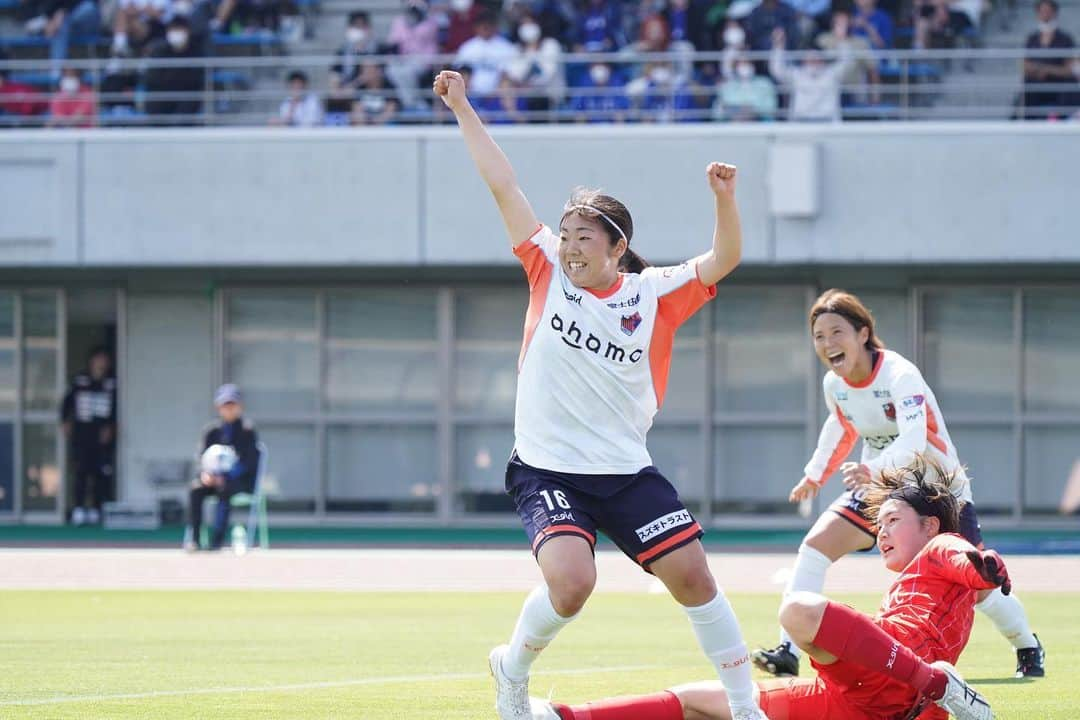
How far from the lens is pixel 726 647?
638 centimetres

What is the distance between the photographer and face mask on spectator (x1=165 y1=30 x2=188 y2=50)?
2397 centimetres

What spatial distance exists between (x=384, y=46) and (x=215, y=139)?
2.86 m

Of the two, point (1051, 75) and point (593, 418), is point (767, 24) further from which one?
point (593, 418)

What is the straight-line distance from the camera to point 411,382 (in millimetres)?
24344

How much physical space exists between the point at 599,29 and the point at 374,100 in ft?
10.8

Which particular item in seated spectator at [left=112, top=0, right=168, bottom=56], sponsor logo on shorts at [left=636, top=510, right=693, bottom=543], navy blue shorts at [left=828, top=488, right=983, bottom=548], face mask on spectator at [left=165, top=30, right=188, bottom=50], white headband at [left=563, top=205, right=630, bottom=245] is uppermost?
seated spectator at [left=112, top=0, right=168, bottom=56]

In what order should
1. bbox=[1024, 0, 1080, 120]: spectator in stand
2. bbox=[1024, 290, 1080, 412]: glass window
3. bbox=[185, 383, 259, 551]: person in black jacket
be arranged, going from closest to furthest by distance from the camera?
bbox=[185, 383, 259, 551]: person in black jacket → bbox=[1024, 0, 1080, 120]: spectator in stand → bbox=[1024, 290, 1080, 412]: glass window

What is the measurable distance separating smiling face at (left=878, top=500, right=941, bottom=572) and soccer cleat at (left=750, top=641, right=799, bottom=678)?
221cm

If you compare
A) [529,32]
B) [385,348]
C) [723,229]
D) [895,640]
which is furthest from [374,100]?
[895,640]

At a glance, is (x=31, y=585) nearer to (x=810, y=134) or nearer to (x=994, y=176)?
(x=810, y=134)

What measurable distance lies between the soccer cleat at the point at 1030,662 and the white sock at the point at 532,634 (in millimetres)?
3390

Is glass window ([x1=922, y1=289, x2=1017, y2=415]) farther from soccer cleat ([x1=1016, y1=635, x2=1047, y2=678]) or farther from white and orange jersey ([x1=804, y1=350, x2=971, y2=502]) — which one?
soccer cleat ([x1=1016, y1=635, x2=1047, y2=678])

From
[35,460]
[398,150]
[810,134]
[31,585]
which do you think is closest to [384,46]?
[398,150]

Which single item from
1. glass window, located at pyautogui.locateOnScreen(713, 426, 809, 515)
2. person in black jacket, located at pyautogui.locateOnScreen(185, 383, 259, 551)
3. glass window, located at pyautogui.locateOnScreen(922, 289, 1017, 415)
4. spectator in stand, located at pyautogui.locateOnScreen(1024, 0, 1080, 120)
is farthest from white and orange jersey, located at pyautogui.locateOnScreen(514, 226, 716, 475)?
glass window, located at pyautogui.locateOnScreen(922, 289, 1017, 415)
